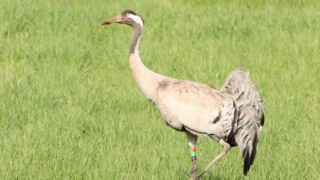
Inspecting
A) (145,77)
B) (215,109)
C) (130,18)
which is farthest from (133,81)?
(215,109)

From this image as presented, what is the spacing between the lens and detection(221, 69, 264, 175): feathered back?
20.2ft

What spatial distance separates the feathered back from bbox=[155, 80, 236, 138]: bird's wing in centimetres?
7

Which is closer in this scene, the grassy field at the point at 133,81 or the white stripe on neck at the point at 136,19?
the white stripe on neck at the point at 136,19

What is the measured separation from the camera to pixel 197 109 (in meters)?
6.32

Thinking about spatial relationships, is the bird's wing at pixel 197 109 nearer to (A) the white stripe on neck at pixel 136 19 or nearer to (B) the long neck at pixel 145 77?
(B) the long neck at pixel 145 77

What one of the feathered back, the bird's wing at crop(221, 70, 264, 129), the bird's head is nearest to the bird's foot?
the feathered back

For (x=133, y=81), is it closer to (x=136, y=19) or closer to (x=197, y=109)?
(x=136, y=19)

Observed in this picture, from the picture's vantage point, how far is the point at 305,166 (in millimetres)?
6957

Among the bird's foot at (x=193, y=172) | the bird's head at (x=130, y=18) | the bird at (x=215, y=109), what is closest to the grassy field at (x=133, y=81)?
the bird's foot at (x=193, y=172)

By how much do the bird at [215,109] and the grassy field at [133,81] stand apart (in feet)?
1.85

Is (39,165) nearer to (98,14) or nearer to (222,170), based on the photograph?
(222,170)

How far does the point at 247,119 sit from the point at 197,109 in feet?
1.49

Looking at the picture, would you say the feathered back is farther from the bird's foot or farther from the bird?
the bird's foot

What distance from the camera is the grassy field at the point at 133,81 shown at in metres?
7.01
